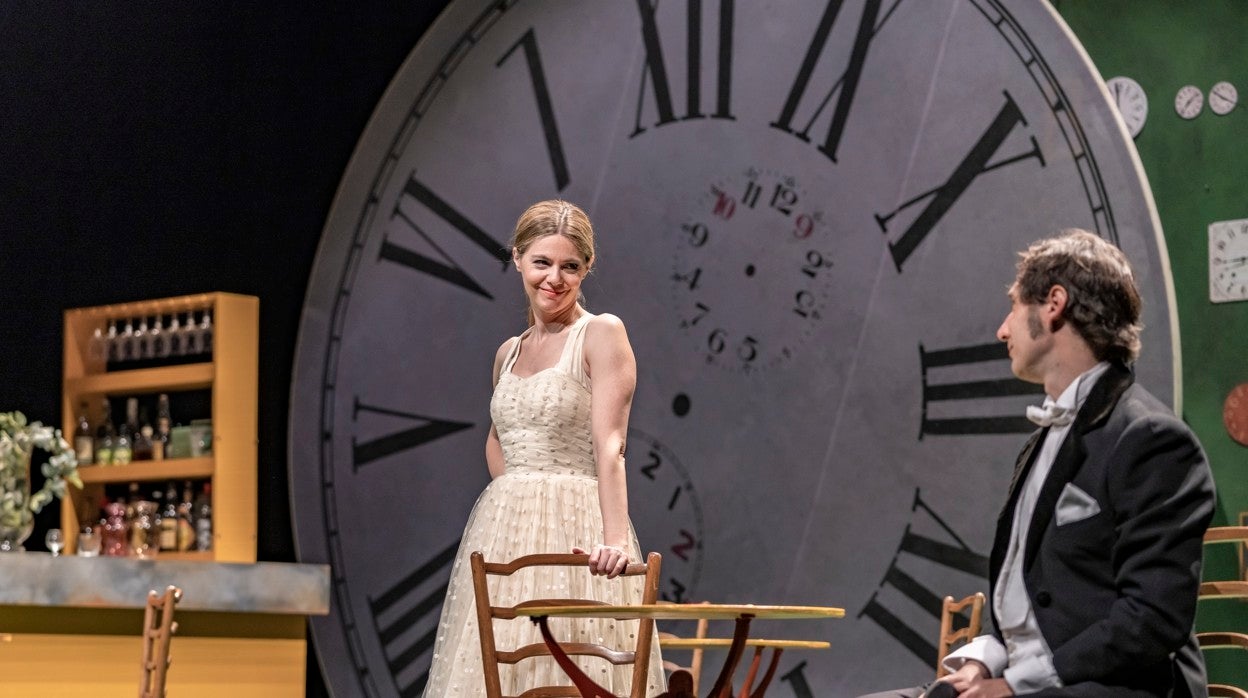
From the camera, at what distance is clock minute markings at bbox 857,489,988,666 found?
3.87 metres

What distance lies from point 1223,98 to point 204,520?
3724 mm

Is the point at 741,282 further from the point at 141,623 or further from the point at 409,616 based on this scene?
the point at 141,623

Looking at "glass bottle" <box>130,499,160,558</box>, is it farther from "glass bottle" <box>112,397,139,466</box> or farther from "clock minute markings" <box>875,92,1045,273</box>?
"clock minute markings" <box>875,92,1045,273</box>

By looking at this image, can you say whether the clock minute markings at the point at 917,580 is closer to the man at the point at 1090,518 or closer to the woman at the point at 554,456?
the woman at the point at 554,456

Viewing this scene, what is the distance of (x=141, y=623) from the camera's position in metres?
4.68

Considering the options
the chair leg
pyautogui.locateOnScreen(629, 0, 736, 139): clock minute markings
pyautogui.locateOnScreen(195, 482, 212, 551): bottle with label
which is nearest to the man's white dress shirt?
the chair leg

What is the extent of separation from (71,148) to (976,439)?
12.7ft

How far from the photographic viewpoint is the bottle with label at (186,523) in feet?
18.6

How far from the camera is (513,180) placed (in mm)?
4949

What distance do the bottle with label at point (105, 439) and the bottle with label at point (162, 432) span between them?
0.19m

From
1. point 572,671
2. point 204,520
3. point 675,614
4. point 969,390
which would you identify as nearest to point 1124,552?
point 675,614

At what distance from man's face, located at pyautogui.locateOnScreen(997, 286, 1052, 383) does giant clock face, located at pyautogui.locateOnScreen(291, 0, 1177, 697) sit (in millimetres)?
1581

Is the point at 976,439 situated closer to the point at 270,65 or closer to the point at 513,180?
the point at 513,180

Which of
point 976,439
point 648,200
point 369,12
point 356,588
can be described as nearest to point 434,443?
point 356,588
